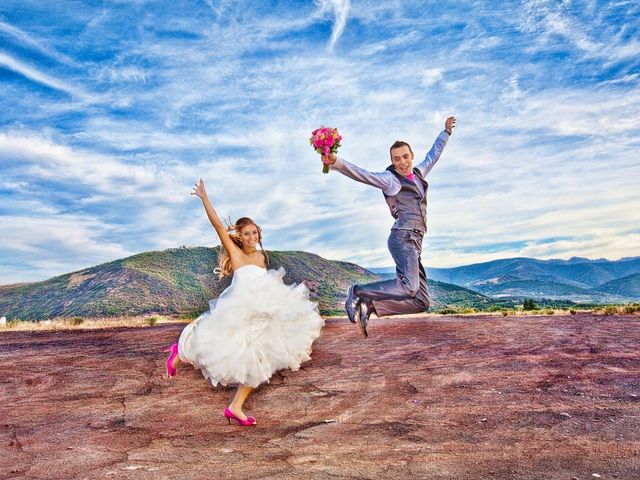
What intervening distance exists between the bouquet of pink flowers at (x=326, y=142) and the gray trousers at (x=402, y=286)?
1.43m

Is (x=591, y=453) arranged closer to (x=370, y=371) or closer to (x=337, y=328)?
(x=370, y=371)

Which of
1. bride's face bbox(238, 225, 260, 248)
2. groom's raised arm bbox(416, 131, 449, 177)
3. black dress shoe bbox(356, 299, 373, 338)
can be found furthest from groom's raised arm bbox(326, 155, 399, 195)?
black dress shoe bbox(356, 299, 373, 338)

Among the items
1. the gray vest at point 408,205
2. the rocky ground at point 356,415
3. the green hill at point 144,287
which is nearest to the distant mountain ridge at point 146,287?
the green hill at point 144,287

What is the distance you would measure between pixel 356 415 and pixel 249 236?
2.46 m

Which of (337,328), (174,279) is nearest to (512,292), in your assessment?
(174,279)

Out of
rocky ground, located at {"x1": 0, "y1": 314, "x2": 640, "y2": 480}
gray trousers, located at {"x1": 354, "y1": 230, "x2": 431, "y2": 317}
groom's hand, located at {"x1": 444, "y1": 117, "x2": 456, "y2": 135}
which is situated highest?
groom's hand, located at {"x1": 444, "y1": 117, "x2": 456, "y2": 135}

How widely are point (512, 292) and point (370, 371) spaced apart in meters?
170

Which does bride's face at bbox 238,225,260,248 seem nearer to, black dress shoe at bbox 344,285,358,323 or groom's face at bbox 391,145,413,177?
black dress shoe at bbox 344,285,358,323

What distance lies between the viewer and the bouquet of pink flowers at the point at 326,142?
23.9ft

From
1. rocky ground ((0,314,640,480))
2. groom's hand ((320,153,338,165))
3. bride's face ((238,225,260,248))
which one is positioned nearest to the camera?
rocky ground ((0,314,640,480))

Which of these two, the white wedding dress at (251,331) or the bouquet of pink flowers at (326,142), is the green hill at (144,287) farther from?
the white wedding dress at (251,331)

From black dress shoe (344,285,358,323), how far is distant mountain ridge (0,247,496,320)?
40.2m

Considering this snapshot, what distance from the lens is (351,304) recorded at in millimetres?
7688

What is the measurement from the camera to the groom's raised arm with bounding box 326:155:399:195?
7.30 metres
